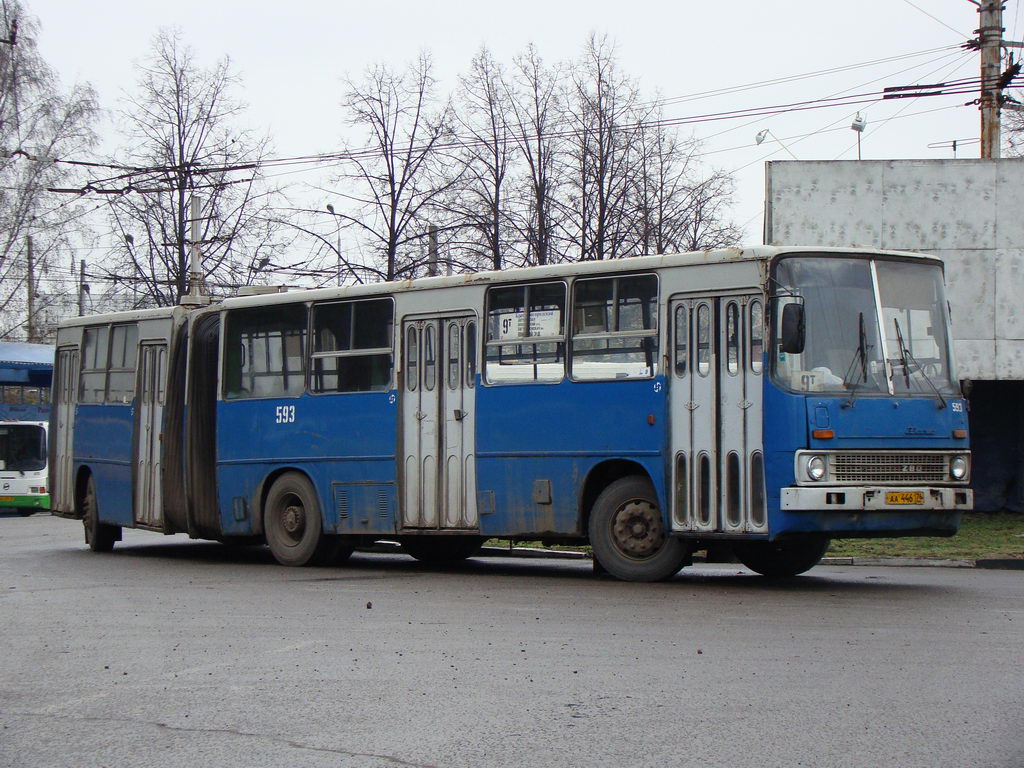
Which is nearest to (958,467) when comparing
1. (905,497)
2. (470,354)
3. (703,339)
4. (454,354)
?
(905,497)

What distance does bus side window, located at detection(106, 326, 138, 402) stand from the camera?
19438mm

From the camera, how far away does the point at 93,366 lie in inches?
802

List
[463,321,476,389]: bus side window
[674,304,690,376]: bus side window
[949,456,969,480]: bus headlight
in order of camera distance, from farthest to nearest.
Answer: [463,321,476,389]: bus side window < [674,304,690,376]: bus side window < [949,456,969,480]: bus headlight

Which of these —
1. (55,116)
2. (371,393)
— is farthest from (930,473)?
(55,116)

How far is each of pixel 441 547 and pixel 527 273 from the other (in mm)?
4344

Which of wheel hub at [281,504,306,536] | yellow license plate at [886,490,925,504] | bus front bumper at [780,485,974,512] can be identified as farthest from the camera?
wheel hub at [281,504,306,536]

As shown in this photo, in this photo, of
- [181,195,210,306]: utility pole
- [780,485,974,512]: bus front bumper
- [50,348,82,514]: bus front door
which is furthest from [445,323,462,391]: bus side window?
[181,195,210,306]: utility pole

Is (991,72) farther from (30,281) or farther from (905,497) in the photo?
(30,281)

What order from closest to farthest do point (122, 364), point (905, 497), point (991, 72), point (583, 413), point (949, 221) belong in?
point (905, 497)
point (583, 413)
point (122, 364)
point (949, 221)
point (991, 72)

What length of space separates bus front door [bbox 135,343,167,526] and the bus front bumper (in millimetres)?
9519

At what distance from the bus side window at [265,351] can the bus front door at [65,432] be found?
4092 mm

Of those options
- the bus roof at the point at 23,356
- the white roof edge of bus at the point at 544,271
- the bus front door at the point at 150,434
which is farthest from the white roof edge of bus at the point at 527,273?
the bus roof at the point at 23,356

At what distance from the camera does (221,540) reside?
18047 mm

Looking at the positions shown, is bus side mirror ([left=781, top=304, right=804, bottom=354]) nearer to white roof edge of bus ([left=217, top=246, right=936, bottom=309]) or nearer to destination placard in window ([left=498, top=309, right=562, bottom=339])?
white roof edge of bus ([left=217, top=246, right=936, bottom=309])
